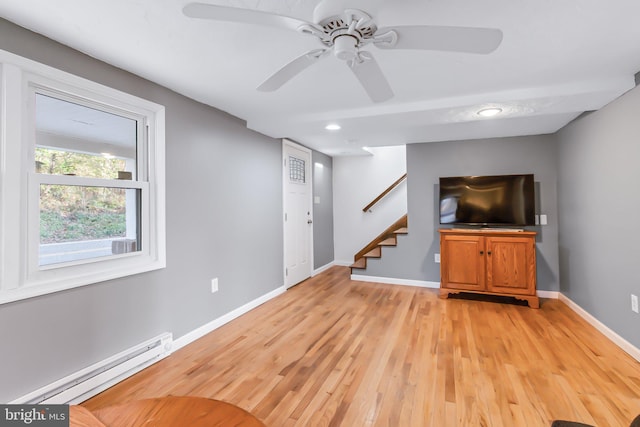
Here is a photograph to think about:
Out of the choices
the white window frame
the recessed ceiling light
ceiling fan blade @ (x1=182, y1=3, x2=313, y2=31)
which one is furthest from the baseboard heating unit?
the recessed ceiling light

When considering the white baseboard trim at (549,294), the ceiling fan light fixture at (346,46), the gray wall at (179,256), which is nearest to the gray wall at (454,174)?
the white baseboard trim at (549,294)

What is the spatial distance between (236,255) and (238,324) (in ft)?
2.37

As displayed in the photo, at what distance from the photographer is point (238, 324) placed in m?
3.12

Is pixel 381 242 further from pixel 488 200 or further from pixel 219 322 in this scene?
pixel 219 322

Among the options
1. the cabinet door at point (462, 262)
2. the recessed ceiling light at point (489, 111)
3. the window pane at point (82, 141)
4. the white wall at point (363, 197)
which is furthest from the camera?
the white wall at point (363, 197)

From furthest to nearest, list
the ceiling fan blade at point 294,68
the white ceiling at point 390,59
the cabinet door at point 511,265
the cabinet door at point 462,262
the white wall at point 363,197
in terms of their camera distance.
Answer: the white wall at point 363,197
the cabinet door at point 462,262
the cabinet door at point 511,265
the white ceiling at point 390,59
the ceiling fan blade at point 294,68

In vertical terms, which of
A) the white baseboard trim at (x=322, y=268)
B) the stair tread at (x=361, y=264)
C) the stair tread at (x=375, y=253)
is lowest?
the white baseboard trim at (x=322, y=268)

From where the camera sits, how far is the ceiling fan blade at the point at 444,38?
47.2 inches

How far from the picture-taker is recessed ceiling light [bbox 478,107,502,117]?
2826 mm

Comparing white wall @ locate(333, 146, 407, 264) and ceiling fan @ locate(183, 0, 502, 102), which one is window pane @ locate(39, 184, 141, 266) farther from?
white wall @ locate(333, 146, 407, 264)

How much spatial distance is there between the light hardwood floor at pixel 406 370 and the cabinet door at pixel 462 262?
48cm

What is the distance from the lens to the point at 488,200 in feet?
13.1

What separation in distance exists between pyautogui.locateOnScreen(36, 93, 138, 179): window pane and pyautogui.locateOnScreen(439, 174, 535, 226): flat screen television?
3.70 m

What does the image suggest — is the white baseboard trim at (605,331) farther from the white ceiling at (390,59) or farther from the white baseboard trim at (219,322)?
the white baseboard trim at (219,322)
